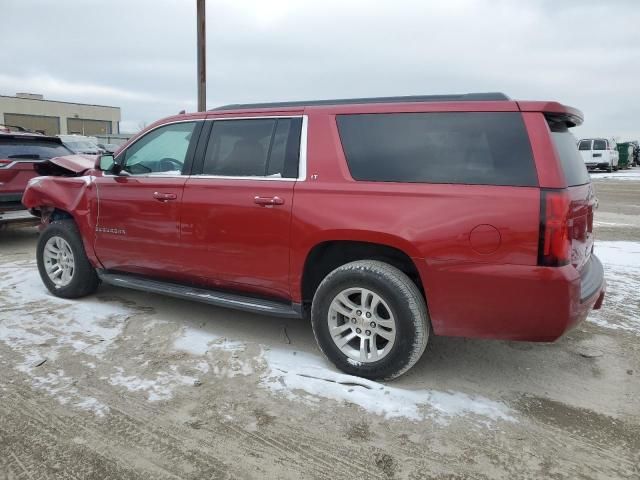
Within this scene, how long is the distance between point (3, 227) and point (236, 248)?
5.20m

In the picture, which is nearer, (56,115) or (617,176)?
(617,176)

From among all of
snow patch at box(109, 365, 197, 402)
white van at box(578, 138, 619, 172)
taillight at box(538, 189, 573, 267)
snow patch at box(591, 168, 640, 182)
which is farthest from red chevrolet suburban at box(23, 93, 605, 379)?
white van at box(578, 138, 619, 172)

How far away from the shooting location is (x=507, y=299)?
2.94 meters

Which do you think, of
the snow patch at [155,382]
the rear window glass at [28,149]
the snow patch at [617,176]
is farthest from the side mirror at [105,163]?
the snow patch at [617,176]

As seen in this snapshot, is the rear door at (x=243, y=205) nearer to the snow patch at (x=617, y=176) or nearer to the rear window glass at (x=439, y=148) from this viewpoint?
the rear window glass at (x=439, y=148)

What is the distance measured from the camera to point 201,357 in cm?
375

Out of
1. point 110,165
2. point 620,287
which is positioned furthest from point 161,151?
point 620,287

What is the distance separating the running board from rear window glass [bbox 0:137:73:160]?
13.0ft

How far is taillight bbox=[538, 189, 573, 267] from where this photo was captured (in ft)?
9.20

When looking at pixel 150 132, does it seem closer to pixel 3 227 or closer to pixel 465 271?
pixel 465 271

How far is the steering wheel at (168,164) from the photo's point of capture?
429cm

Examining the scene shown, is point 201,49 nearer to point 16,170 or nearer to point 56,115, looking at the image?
point 16,170

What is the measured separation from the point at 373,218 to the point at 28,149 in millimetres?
6676

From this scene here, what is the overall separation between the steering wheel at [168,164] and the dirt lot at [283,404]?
131 cm
